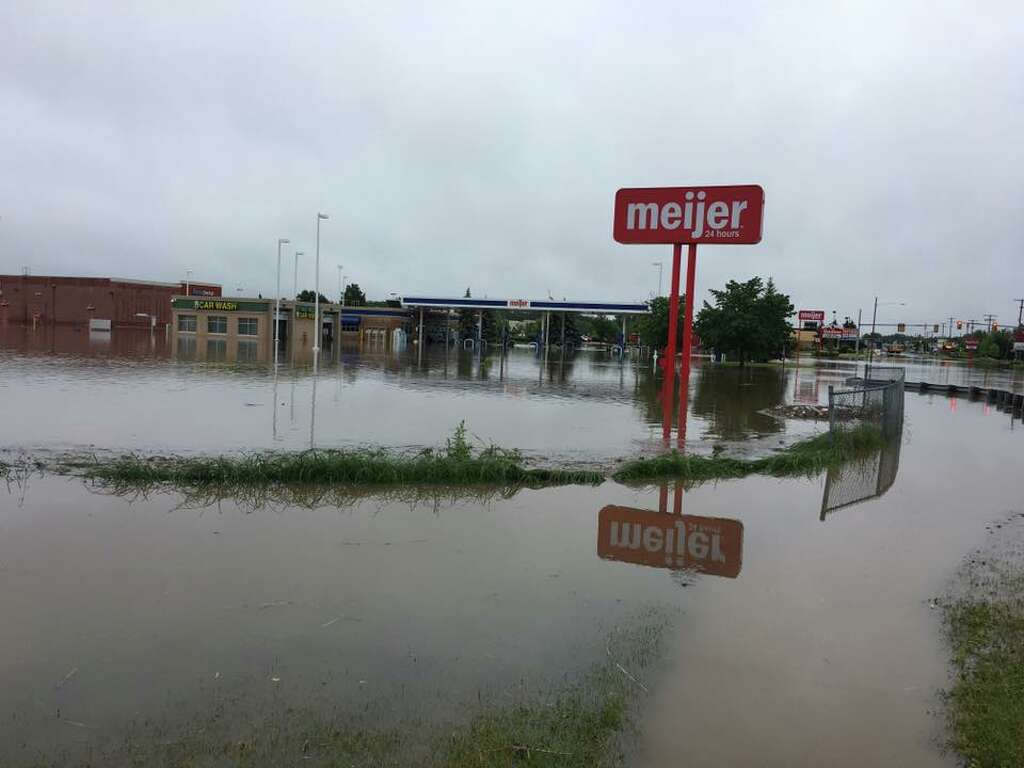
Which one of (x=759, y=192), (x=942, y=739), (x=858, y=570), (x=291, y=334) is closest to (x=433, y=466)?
(x=858, y=570)

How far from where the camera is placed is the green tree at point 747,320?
5212 cm

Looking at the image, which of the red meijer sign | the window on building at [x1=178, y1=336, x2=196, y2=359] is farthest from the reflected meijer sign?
the window on building at [x1=178, y1=336, x2=196, y2=359]

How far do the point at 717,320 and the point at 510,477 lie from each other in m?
44.0

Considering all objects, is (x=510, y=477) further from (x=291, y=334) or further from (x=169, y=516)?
(x=291, y=334)

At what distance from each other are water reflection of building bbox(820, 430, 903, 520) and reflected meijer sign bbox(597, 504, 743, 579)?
2045mm

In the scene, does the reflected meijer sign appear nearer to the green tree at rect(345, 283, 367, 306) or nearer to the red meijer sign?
the red meijer sign

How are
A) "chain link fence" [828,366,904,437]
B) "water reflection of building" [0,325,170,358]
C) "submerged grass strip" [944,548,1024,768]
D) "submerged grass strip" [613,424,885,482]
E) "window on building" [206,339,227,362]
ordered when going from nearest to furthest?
"submerged grass strip" [944,548,1024,768] < "submerged grass strip" [613,424,885,482] < "chain link fence" [828,366,904,437] < "window on building" [206,339,227,362] < "water reflection of building" [0,325,170,358]

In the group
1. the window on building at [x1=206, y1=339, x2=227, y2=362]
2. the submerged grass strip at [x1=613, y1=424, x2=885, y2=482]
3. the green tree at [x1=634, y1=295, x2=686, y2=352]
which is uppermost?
the green tree at [x1=634, y1=295, x2=686, y2=352]

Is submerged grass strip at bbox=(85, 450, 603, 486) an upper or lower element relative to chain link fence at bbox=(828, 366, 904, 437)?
lower

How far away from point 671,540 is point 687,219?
36.5 feet

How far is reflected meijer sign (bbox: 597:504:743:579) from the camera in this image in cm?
831

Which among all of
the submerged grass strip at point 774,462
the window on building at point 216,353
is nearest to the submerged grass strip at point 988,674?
the submerged grass strip at point 774,462

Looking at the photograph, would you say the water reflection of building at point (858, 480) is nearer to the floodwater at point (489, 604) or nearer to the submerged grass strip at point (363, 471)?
the floodwater at point (489, 604)

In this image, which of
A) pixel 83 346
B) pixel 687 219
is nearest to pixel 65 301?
pixel 83 346
